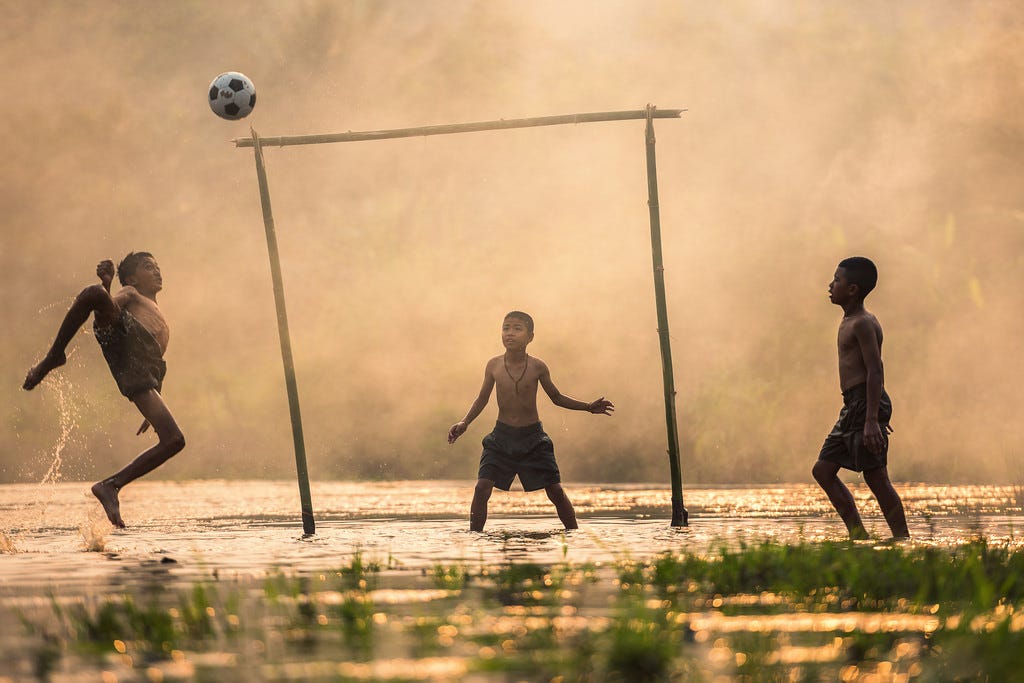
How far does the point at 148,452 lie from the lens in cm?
1036

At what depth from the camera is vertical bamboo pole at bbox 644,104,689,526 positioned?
1095 centimetres

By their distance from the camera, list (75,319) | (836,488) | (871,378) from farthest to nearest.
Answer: (75,319) → (836,488) → (871,378)

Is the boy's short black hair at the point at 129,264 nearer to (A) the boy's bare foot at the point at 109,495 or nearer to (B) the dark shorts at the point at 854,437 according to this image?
(A) the boy's bare foot at the point at 109,495

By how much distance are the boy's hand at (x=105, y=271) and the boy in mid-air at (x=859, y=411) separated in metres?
5.89

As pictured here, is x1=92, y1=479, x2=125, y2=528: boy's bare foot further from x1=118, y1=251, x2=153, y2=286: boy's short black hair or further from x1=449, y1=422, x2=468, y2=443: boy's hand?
x1=449, y1=422, x2=468, y2=443: boy's hand

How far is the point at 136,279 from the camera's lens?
10.8 meters

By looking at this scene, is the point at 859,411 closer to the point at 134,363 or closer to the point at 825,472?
the point at 825,472

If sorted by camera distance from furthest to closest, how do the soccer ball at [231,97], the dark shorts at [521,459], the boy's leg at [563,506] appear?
the dark shorts at [521,459]
the boy's leg at [563,506]
the soccer ball at [231,97]

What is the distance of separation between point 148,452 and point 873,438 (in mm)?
5882

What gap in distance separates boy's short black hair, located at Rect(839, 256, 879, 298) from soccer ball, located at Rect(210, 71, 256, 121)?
5.33 metres

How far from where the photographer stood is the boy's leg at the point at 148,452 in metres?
10.3

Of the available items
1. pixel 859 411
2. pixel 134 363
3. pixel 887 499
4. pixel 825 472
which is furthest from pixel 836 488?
pixel 134 363

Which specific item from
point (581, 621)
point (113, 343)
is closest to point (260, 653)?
point (581, 621)

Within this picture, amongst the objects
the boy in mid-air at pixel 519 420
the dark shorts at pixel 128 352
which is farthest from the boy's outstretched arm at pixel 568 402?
the dark shorts at pixel 128 352
